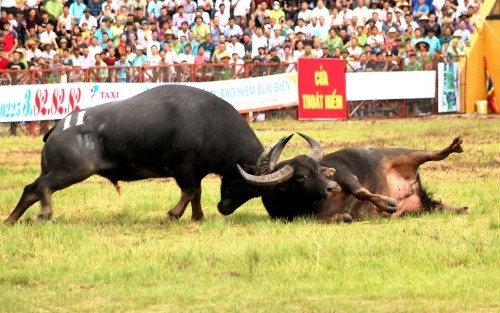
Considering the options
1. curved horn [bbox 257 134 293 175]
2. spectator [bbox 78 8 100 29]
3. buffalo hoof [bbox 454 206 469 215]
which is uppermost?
spectator [bbox 78 8 100 29]

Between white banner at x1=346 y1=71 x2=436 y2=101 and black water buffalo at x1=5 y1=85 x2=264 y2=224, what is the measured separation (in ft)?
63.1

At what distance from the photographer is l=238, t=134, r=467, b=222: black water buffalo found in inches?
537

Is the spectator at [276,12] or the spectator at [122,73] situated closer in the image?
the spectator at [122,73]

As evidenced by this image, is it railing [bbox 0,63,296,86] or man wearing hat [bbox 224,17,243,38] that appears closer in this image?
railing [bbox 0,63,296,86]

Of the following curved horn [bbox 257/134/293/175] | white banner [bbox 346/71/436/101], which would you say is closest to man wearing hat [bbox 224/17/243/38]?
white banner [bbox 346/71/436/101]

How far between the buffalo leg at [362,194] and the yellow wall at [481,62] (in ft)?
70.4

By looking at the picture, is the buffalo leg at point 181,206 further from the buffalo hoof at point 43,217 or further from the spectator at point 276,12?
the spectator at point 276,12

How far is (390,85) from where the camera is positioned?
33.7 m

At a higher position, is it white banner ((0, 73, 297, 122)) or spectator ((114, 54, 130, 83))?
spectator ((114, 54, 130, 83))

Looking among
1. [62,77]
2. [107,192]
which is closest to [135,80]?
[62,77]

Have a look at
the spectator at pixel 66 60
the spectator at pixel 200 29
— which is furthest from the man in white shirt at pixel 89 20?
the spectator at pixel 200 29

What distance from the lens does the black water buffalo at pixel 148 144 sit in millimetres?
13875

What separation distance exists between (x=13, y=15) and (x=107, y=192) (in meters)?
13.7

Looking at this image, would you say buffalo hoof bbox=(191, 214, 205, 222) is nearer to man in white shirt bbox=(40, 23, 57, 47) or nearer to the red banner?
man in white shirt bbox=(40, 23, 57, 47)
